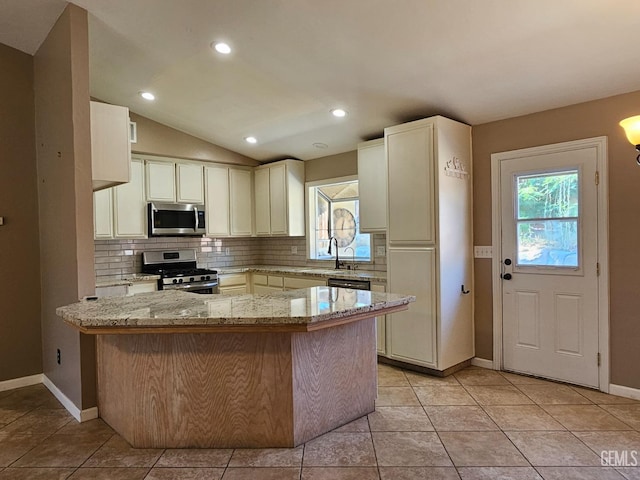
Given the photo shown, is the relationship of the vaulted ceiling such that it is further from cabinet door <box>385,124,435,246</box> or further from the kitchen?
cabinet door <box>385,124,435,246</box>

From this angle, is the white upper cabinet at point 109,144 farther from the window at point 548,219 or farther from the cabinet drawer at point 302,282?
the window at point 548,219

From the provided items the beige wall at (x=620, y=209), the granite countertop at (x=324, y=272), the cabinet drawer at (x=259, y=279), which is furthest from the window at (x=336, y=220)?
the beige wall at (x=620, y=209)

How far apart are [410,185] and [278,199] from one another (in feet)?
7.51

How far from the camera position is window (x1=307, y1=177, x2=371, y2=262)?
5.11 m

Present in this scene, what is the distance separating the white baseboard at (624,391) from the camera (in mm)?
3076

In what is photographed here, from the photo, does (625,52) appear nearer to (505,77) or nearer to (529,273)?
(505,77)

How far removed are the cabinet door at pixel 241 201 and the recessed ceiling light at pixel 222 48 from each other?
249 cm

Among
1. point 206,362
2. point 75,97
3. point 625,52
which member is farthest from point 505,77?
point 75,97

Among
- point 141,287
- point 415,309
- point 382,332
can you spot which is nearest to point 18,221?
point 141,287

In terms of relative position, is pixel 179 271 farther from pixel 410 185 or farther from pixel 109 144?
pixel 410 185

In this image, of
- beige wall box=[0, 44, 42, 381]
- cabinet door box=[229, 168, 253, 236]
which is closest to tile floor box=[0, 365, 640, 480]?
beige wall box=[0, 44, 42, 381]

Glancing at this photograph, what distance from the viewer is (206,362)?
2434mm

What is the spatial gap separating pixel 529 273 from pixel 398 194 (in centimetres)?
134

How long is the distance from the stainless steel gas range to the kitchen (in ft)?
4.30
